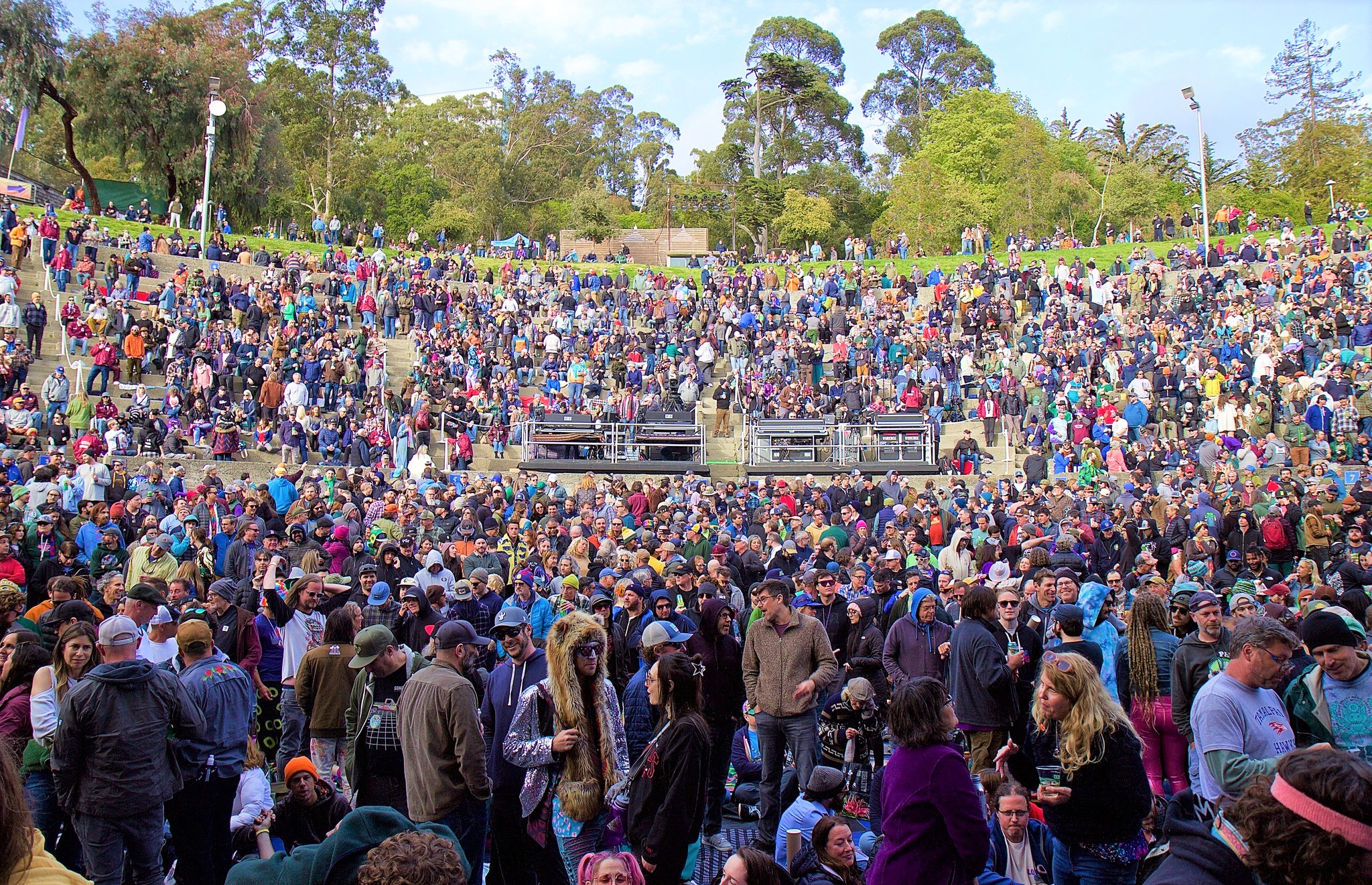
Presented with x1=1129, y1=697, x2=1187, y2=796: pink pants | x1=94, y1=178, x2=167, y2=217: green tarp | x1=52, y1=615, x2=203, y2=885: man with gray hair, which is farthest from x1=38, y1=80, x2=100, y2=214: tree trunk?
x1=1129, y1=697, x2=1187, y2=796: pink pants

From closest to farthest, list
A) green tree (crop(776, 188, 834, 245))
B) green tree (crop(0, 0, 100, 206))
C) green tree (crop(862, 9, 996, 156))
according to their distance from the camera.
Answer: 1. green tree (crop(0, 0, 100, 206))
2. green tree (crop(776, 188, 834, 245))
3. green tree (crop(862, 9, 996, 156))

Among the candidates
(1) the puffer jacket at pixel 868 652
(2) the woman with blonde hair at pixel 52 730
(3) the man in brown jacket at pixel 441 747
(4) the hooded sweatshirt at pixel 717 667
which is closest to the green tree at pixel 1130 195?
(1) the puffer jacket at pixel 868 652

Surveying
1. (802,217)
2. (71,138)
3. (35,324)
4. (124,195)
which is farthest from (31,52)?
(802,217)

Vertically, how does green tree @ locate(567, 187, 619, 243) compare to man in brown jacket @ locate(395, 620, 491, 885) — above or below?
above

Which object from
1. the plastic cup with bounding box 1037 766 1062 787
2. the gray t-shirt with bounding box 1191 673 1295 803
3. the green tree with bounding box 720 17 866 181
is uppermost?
the green tree with bounding box 720 17 866 181

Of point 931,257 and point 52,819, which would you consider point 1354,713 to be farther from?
point 931,257

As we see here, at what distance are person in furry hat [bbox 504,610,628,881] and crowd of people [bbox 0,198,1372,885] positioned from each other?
0.02 m

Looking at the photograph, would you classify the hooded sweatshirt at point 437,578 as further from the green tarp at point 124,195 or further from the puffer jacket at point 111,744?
the green tarp at point 124,195

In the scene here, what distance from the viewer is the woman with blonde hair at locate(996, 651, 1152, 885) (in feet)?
11.9

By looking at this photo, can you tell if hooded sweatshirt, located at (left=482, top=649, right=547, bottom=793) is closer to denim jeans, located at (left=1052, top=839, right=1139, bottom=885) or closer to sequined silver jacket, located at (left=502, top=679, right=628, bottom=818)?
sequined silver jacket, located at (left=502, top=679, right=628, bottom=818)

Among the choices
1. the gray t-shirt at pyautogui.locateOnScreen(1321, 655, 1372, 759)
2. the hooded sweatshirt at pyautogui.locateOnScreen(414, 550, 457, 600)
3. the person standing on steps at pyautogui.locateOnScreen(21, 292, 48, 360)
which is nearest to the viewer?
the gray t-shirt at pyautogui.locateOnScreen(1321, 655, 1372, 759)

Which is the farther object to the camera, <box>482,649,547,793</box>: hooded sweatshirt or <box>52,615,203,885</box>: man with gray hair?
<box>482,649,547,793</box>: hooded sweatshirt

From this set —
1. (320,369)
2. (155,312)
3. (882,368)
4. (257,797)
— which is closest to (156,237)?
(155,312)

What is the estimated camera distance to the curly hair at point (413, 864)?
7.54 feet
